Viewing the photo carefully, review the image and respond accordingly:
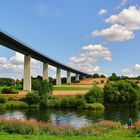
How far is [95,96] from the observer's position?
102 meters

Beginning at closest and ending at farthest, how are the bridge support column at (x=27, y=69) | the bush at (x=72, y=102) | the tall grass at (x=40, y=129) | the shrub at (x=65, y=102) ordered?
the tall grass at (x=40, y=129), the bush at (x=72, y=102), the shrub at (x=65, y=102), the bridge support column at (x=27, y=69)

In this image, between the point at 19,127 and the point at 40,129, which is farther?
the point at 40,129

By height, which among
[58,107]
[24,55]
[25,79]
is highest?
[24,55]

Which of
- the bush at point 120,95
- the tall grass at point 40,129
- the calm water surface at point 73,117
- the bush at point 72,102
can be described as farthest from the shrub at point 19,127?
the bush at point 120,95

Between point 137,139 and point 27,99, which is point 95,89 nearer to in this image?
point 27,99

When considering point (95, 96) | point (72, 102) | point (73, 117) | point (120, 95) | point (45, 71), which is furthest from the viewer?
point (45, 71)

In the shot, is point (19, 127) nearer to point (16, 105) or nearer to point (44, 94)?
point (16, 105)

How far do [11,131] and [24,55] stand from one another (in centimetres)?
9347

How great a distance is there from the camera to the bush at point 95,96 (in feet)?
328

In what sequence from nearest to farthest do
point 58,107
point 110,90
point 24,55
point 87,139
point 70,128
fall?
point 87,139 → point 70,128 → point 58,107 → point 110,90 → point 24,55

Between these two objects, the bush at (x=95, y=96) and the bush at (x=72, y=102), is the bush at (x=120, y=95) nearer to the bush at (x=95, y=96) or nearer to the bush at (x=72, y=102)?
the bush at (x=95, y=96)

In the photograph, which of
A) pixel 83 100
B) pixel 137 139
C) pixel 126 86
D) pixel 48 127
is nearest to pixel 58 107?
pixel 83 100

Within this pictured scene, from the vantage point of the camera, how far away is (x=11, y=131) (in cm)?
3222

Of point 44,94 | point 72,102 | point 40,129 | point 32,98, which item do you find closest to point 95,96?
point 72,102
